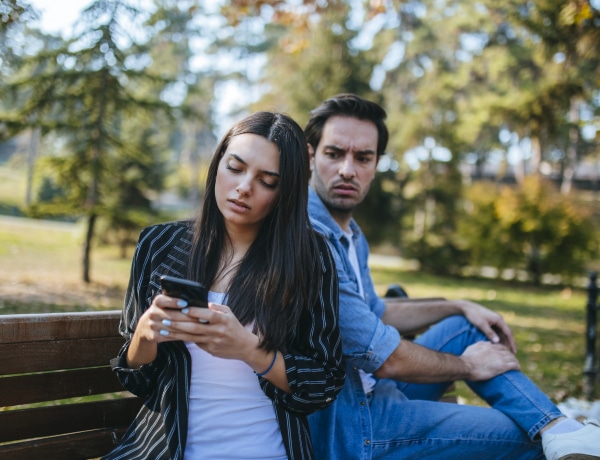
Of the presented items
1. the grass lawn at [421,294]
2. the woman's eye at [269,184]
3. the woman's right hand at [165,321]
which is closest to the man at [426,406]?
the woman's eye at [269,184]

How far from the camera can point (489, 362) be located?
262 cm

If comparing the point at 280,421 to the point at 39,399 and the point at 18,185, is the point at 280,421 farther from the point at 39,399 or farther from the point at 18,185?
the point at 18,185

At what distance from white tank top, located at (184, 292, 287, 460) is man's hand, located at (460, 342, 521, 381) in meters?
1.09

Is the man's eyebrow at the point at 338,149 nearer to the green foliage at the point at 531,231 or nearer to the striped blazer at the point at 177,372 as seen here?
the striped blazer at the point at 177,372

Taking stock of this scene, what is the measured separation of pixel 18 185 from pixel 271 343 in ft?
113

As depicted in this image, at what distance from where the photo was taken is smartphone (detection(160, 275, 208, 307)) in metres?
1.54

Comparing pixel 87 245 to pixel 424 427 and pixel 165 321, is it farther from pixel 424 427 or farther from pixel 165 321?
pixel 165 321

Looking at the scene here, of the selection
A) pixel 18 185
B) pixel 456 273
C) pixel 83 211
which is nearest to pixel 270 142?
pixel 83 211

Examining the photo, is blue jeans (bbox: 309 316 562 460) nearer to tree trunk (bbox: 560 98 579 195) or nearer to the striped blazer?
the striped blazer

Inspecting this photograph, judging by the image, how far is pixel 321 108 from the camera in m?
3.26

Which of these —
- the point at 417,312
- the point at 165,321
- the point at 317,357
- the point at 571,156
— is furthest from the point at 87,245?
the point at 571,156

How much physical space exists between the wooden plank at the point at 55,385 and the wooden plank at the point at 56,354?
49 millimetres

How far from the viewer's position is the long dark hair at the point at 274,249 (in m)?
1.95

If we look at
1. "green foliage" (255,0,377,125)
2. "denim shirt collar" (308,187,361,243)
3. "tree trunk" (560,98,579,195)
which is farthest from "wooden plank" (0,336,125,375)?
"tree trunk" (560,98,579,195)
